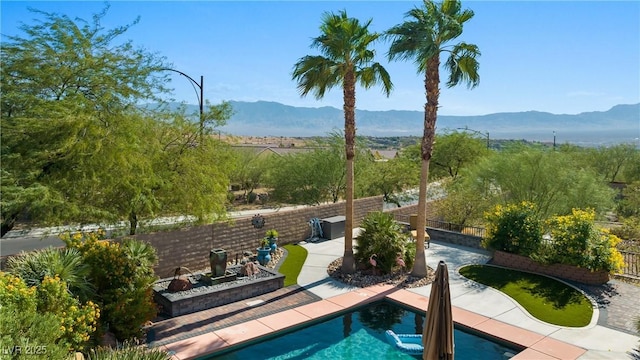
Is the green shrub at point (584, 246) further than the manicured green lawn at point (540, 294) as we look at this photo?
Yes

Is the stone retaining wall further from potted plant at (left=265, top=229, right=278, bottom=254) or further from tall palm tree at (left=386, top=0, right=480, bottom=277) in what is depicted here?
potted plant at (left=265, top=229, right=278, bottom=254)

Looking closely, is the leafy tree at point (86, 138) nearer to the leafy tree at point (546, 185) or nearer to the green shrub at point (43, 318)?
the green shrub at point (43, 318)

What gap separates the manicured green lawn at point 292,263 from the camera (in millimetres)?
15380

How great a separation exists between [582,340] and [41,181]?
575 inches

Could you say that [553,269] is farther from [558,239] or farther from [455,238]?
[455,238]

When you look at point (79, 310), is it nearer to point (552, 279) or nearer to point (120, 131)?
point (120, 131)

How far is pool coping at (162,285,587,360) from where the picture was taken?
10086 millimetres

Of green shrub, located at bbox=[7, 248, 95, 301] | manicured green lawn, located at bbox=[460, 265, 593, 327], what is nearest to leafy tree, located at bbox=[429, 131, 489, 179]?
manicured green lawn, located at bbox=[460, 265, 593, 327]

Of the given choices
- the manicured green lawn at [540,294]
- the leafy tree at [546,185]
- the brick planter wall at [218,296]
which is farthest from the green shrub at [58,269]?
the leafy tree at [546,185]

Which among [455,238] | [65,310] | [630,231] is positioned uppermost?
[65,310]

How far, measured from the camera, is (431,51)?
1391cm

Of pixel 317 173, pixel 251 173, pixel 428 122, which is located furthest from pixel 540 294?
Result: pixel 251 173

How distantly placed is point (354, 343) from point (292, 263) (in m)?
6.70

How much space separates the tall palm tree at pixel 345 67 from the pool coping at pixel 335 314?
2634 mm
